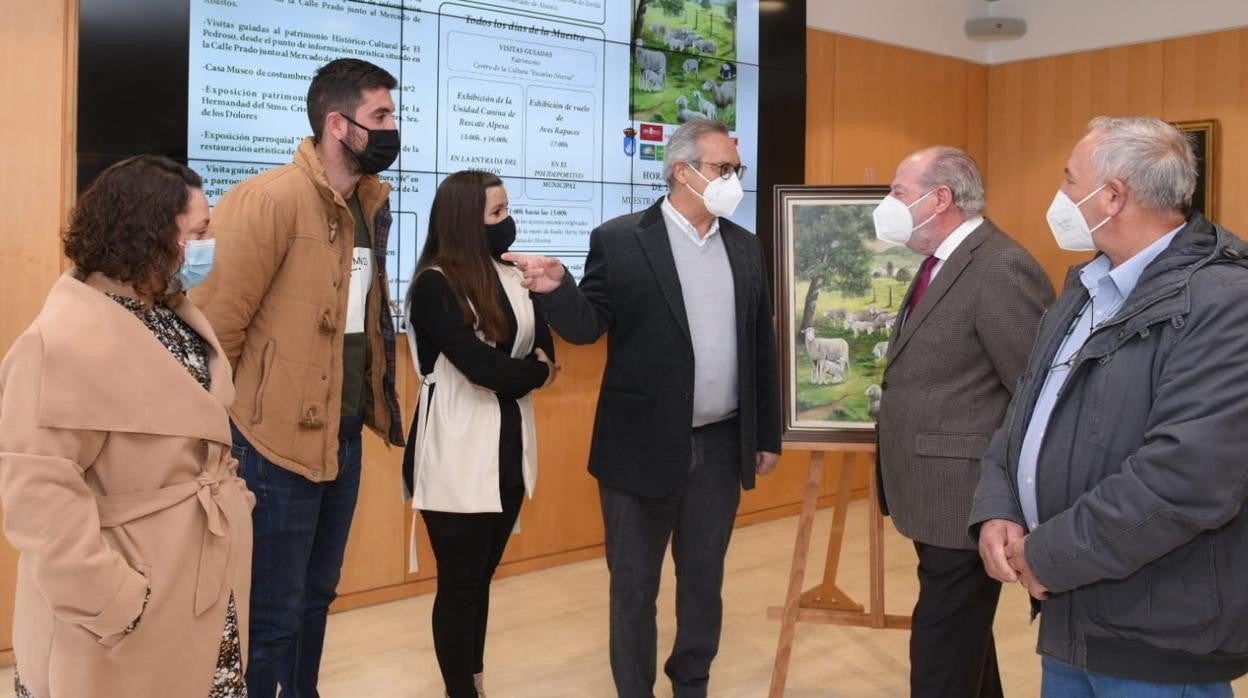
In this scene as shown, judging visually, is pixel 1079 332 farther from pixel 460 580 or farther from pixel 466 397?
pixel 460 580

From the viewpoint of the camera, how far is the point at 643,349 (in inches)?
116

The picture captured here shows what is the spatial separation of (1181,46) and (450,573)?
214 inches

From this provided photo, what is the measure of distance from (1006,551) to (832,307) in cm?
166

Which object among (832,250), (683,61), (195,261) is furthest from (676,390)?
(683,61)

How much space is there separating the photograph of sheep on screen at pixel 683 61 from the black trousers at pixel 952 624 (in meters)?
2.96

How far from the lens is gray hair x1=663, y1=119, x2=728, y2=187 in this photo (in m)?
3.01

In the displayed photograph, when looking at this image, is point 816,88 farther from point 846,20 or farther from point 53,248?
point 53,248

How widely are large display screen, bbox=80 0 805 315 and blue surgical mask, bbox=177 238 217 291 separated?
6.12ft

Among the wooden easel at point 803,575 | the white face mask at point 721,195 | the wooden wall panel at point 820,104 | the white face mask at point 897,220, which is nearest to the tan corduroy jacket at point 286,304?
the white face mask at point 721,195

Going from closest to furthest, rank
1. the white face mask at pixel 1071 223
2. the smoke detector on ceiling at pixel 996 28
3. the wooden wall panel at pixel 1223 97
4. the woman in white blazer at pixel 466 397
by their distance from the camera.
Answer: the white face mask at pixel 1071 223 < the woman in white blazer at pixel 466 397 < the wooden wall panel at pixel 1223 97 < the smoke detector on ceiling at pixel 996 28

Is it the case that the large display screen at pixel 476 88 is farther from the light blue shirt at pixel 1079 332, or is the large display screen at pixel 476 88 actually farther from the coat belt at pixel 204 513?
the light blue shirt at pixel 1079 332

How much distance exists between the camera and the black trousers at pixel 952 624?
8.68ft

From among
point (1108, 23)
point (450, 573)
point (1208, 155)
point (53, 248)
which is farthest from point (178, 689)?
point (1108, 23)

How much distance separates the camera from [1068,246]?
2.07 metres
